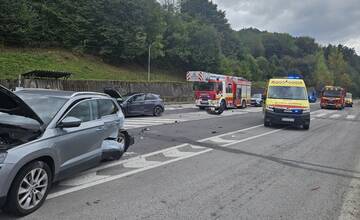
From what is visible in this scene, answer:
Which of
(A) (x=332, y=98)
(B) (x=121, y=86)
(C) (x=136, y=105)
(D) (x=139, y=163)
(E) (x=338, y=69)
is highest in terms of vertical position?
(E) (x=338, y=69)

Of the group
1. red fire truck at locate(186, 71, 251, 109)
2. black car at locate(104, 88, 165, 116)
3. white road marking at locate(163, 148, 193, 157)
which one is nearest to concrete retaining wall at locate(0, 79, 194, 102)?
red fire truck at locate(186, 71, 251, 109)

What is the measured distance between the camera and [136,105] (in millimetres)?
19203

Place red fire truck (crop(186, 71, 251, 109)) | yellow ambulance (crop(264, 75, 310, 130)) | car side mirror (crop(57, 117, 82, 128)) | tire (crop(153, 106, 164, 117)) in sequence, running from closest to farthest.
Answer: car side mirror (crop(57, 117, 82, 128))
yellow ambulance (crop(264, 75, 310, 130))
tire (crop(153, 106, 164, 117))
red fire truck (crop(186, 71, 251, 109))

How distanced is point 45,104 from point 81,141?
0.92 m

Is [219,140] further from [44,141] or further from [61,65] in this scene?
[61,65]

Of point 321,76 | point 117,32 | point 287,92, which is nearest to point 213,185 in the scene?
point 287,92

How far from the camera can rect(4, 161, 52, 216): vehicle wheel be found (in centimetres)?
425

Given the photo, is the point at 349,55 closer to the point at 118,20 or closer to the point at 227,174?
the point at 118,20

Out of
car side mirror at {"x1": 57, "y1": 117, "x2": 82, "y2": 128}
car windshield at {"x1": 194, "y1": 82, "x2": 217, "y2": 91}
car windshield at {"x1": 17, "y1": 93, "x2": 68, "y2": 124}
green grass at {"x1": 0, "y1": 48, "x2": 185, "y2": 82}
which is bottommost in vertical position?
car side mirror at {"x1": 57, "y1": 117, "x2": 82, "y2": 128}

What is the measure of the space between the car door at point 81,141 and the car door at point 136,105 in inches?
489

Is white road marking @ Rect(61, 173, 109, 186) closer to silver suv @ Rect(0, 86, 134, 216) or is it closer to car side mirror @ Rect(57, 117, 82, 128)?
silver suv @ Rect(0, 86, 134, 216)

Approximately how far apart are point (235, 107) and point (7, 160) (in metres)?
28.0

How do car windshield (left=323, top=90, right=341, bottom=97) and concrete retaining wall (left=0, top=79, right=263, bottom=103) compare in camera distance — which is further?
car windshield (left=323, top=90, right=341, bottom=97)

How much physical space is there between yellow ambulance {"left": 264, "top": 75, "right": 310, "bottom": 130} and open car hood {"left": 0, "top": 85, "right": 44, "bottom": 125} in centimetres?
1275
